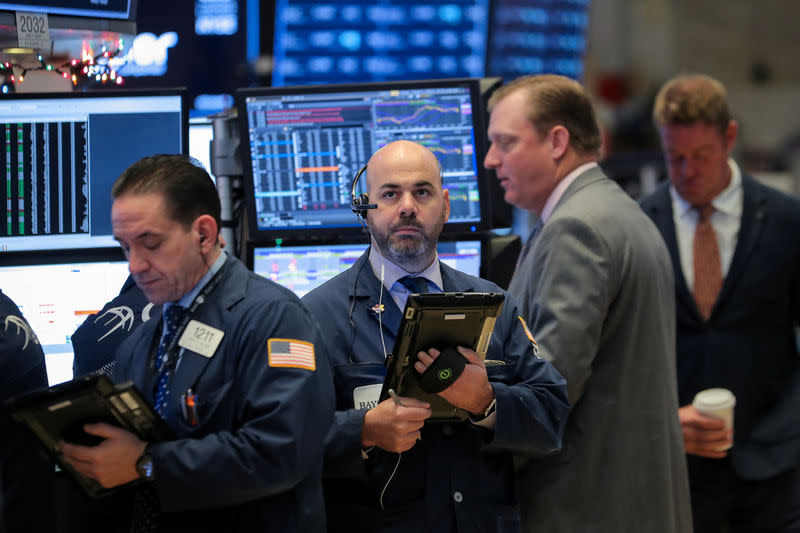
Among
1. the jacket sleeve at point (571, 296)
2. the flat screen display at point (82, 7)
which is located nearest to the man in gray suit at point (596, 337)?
the jacket sleeve at point (571, 296)

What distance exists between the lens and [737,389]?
132 inches

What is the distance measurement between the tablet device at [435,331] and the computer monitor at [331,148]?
85cm

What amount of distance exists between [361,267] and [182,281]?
49 centimetres

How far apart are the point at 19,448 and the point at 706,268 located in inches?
96.2

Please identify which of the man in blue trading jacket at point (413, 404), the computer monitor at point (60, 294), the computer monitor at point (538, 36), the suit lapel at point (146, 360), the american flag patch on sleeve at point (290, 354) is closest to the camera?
the american flag patch on sleeve at point (290, 354)

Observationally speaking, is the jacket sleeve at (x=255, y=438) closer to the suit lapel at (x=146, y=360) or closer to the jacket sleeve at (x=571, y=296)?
the suit lapel at (x=146, y=360)

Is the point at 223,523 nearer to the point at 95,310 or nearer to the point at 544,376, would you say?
the point at 544,376

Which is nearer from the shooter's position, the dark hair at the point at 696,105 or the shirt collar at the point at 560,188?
the shirt collar at the point at 560,188

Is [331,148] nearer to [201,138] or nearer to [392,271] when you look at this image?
[201,138]

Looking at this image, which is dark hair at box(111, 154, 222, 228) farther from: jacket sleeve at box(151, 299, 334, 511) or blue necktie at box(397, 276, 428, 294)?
blue necktie at box(397, 276, 428, 294)

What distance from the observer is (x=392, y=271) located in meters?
2.22

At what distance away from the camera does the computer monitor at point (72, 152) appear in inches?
103

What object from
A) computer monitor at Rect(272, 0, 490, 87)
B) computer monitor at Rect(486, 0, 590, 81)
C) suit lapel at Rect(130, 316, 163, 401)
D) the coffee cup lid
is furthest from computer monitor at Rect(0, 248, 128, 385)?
computer monitor at Rect(486, 0, 590, 81)

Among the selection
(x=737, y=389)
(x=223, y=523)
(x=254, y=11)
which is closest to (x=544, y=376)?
(x=223, y=523)
